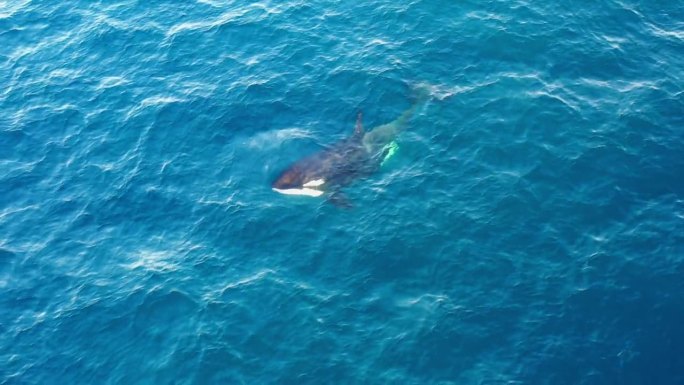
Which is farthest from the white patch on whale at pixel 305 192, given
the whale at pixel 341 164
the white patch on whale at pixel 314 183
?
the white patch on whale at pixel 314 183

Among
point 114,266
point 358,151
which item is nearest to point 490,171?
point 358,151

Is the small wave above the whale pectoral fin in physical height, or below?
above

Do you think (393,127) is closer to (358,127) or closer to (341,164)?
(358,127)

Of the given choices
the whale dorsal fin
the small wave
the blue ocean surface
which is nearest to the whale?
the whale dorsal fin

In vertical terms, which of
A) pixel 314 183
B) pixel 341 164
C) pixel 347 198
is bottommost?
pixel 347 198

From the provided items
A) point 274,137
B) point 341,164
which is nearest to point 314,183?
point 341,164

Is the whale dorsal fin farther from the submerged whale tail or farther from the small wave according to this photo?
the small wave

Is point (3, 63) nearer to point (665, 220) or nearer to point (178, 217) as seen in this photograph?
point (178, 217)

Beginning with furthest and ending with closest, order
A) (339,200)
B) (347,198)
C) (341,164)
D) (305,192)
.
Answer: (341,164) < (305,192) < (347,198) < (339,200)
